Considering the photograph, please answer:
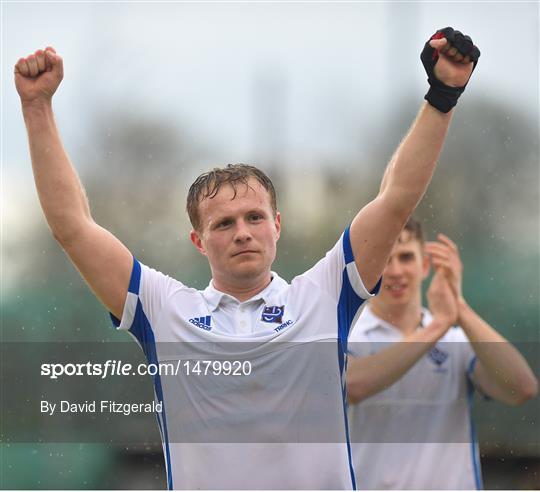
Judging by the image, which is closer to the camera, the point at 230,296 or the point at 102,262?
the point at 102,262

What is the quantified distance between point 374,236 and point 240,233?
410mm

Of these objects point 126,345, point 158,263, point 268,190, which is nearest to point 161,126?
point 158,263

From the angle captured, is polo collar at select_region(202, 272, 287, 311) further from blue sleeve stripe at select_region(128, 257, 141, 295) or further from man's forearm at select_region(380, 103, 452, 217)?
man's forearm at select_region(380, 103, 452, 217)

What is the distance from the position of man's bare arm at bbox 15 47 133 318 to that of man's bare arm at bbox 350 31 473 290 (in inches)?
32.2

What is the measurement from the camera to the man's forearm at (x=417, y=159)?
2869 millimetres

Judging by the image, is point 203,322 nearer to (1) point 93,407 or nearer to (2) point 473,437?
(2) point 473,437

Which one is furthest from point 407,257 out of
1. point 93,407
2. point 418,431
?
point 93,407

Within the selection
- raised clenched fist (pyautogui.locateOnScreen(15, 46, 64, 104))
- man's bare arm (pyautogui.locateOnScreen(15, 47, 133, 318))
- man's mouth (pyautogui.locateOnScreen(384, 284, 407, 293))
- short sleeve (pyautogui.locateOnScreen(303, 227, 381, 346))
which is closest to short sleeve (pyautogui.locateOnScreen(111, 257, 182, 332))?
man's bare arm (pyautogui.locateOnScreen(15, 47, 133, 318))

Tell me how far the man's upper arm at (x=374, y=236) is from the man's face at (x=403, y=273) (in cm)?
149

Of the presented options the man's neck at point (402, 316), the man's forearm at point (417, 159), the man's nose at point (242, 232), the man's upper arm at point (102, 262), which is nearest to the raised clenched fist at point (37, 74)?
the man's upper arm at point (102, 262)

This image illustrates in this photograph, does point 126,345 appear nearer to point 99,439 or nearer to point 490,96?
point 99,439

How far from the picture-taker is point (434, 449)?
173 inches

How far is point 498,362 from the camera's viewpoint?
434cm

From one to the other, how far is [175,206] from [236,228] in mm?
3703
